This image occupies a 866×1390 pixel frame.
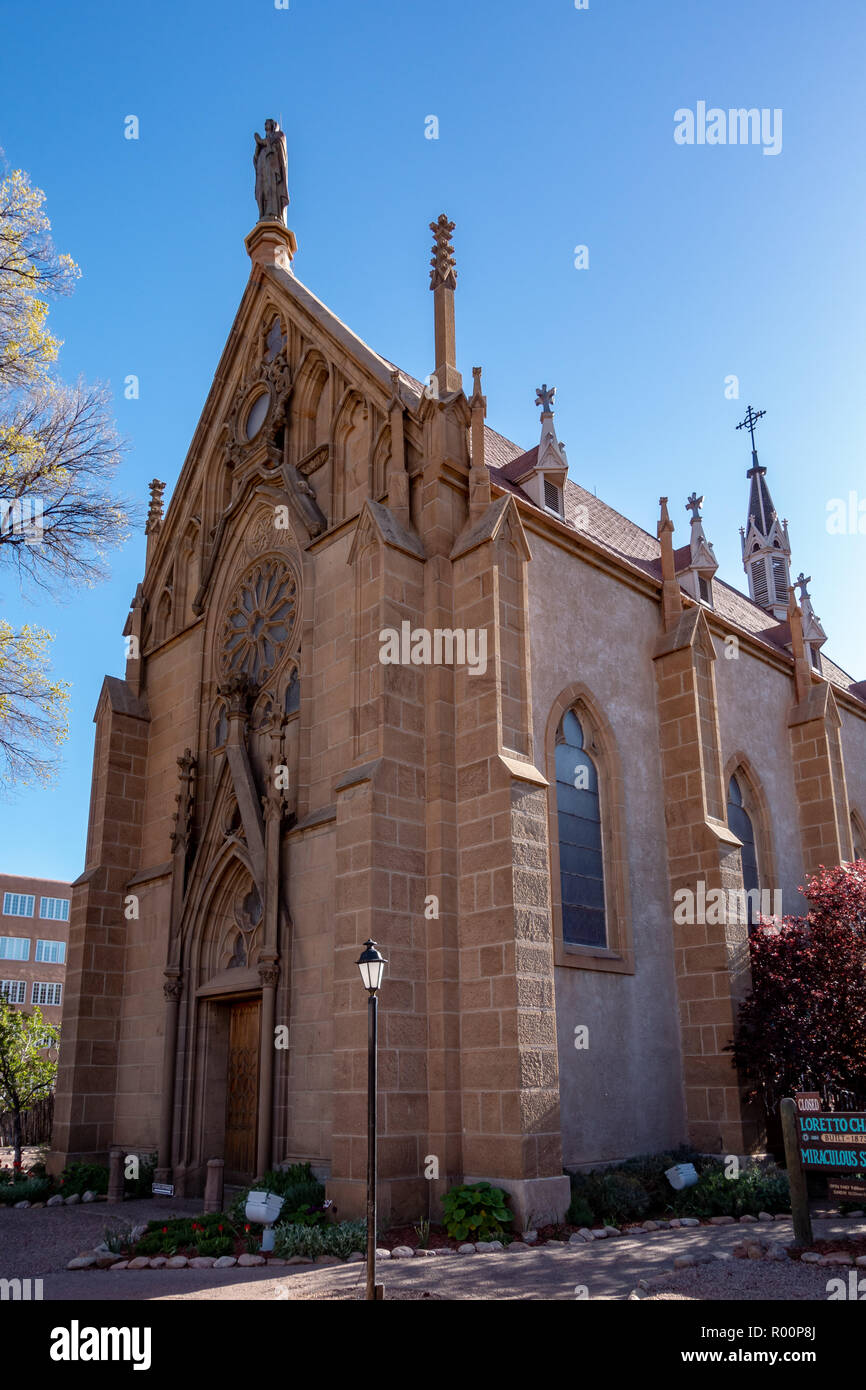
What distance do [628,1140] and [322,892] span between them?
202 inches

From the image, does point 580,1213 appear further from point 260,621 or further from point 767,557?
point 767,557

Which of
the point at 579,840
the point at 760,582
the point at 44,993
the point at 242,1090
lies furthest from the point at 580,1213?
the point at 44,993

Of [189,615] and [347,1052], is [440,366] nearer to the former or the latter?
[189,615]

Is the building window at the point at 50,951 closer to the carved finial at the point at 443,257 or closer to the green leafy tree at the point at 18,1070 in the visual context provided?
the green leafy tree at the point at 18,1070

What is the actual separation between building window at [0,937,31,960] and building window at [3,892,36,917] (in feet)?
4.51

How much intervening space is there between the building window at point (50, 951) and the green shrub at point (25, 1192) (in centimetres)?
4670

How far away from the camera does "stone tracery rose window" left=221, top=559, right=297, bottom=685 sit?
1703 centimetres

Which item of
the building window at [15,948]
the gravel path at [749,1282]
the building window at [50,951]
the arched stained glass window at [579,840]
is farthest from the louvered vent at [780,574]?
the building window at [15,948]

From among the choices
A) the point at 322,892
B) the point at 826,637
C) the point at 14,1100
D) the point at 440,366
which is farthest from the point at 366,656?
the point at 826,637

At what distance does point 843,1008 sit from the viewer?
48.9 feet

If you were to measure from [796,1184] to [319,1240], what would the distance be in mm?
4478

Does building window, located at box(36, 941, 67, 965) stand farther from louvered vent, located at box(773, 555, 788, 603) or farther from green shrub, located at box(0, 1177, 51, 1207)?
green shrub, located at box(0, 1177, 51, 1207)

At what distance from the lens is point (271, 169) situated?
22.0 metres

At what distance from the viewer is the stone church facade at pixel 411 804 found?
1238 centimetres
